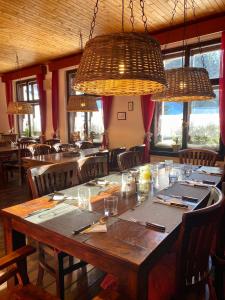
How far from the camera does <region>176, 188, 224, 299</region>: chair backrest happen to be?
1.12 metres

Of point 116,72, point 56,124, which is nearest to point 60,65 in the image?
point 56,124

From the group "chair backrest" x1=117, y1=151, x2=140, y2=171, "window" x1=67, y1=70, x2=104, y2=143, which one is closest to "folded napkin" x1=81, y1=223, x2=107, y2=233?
"chair backrest" x1=117, y1=151, x2=140, y2=171

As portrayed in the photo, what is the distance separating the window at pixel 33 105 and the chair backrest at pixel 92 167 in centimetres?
546

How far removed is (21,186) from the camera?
4.98 metres

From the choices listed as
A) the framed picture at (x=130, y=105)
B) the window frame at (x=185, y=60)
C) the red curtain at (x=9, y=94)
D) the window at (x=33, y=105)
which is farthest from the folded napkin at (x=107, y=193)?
the red curtain at (x=9, y=94)

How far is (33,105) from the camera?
7797 millimetres

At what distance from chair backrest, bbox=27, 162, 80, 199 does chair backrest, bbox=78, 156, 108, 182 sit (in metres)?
0.09

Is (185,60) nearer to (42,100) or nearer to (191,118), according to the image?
(191,118)

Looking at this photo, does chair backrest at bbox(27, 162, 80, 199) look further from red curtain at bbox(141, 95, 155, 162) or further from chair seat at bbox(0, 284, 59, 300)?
red curtain at bbox(141, 95, 155, 162)

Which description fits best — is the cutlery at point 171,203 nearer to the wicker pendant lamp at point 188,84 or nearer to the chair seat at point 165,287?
the chair seat at point 165,287

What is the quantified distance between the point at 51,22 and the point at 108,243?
401 cm

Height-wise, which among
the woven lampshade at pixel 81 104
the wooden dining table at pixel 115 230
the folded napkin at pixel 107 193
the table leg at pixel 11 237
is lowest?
the table leg at pixel 11 237

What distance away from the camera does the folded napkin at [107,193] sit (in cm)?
189

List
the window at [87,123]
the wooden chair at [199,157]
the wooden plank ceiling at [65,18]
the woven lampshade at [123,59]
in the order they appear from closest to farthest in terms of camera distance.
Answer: the woven lampshade at [123,59] → the wooden chair at [199,157] → the wooden plank ceiling at [65,18] → the window at [87,123]
